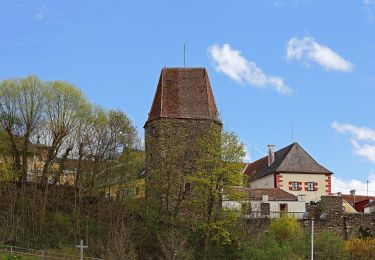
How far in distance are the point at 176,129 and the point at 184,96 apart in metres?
3.16

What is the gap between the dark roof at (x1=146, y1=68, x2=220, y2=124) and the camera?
1892 inches

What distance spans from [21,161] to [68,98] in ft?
18.2

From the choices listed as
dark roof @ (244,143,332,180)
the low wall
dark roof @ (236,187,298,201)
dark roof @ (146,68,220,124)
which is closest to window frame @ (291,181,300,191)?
dark roof @ (244,143,332,180)

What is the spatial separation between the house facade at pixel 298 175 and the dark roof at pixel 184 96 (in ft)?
37.3

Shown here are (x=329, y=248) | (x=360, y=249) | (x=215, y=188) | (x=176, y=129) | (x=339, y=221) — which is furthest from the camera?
(x=176, y=129)

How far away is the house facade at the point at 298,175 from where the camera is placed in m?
59.2

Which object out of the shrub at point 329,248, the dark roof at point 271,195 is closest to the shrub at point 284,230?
the shrub at point 329,248

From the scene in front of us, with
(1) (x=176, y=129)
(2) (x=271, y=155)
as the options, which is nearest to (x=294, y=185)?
(2) (x=271, y=155)

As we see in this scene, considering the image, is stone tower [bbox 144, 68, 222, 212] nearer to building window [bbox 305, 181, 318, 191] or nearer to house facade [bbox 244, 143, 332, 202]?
house facade [bbox 244, 143, 332, 202]

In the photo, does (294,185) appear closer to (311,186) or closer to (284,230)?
(311,186)

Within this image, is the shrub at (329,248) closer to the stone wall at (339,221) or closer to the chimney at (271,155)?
the stone wall at (339,221)

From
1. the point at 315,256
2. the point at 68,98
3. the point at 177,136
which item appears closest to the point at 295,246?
the point at 315,256

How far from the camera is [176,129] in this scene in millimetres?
47062

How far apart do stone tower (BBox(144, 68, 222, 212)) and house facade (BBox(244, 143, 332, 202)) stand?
11639 millimetres
